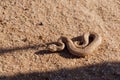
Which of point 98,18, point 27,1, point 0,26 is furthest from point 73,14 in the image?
point 0,26

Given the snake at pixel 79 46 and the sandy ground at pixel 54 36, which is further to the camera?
the snake at pixel 79 46

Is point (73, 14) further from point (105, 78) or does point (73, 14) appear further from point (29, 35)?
point (105, 78)

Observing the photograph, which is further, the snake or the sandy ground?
the snake

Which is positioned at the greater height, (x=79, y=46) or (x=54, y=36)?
(x=54, y=36)
